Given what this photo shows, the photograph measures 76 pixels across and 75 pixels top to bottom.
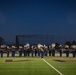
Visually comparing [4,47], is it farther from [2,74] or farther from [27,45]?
[2,74]

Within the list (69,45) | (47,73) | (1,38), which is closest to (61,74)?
(47,73)

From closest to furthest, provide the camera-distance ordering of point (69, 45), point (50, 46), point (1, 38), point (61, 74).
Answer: point (61, 74) → point (50, 46) → point (69, 45) → point (1, 38)

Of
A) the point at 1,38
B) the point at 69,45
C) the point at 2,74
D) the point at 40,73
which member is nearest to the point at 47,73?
the point at 40,73

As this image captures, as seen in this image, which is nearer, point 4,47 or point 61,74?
point 61,74

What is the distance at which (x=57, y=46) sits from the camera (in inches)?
1463

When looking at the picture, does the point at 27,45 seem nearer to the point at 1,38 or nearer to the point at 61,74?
→ the point at 1,38

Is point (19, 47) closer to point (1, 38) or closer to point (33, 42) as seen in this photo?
point (33, 42)

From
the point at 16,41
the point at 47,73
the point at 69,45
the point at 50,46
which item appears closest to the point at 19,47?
the point at 16,41

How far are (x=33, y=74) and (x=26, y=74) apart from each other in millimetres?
305

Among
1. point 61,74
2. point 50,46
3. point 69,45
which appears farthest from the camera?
point 69,45

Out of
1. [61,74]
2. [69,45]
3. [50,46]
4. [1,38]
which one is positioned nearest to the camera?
[61,74]

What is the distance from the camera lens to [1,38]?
3966 cm

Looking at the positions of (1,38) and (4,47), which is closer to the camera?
(4,47)

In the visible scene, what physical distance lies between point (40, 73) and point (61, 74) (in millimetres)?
1047
